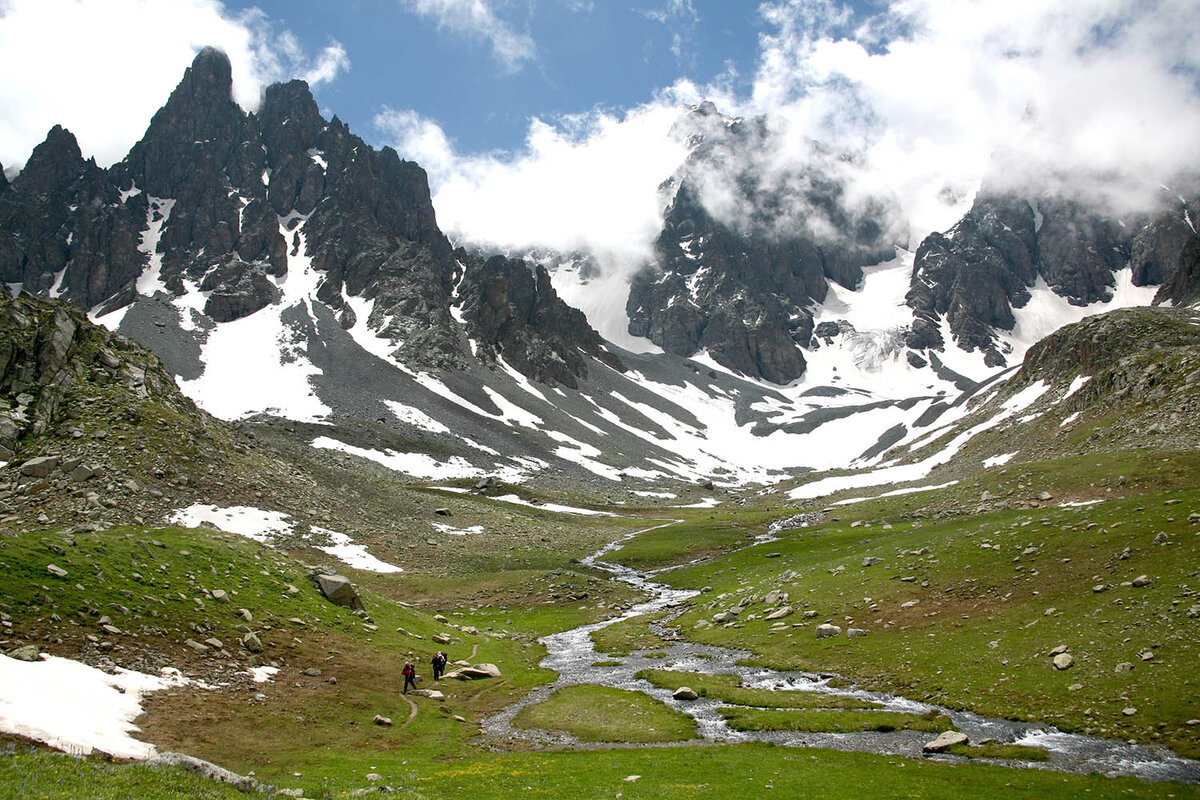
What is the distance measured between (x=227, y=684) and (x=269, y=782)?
9200mm

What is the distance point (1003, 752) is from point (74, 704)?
29.7 metres

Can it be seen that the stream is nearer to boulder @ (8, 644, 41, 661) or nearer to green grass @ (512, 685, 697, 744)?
green grass @ (512, 685, 697, 744)

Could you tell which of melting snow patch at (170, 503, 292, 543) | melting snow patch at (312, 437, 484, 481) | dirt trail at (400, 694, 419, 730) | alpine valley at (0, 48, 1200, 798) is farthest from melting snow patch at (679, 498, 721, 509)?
dirt trail at (400, 694, 419, 730)

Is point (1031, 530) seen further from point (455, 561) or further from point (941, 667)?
point (455, 561)

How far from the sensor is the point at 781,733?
27.2m

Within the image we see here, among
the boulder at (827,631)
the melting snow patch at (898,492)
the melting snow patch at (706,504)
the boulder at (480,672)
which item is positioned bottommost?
the boulder at (827,631)

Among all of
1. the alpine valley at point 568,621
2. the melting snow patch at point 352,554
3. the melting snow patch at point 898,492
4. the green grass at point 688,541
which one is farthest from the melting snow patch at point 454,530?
the melting snow patch at point 898,492

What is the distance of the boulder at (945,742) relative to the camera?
2355 centimetres

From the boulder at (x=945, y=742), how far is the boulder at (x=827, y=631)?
51.8 feet

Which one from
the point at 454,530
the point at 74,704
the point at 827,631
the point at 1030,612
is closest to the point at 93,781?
the point at 74,704

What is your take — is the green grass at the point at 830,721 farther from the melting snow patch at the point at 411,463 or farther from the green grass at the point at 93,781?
the melting snow patch at the point at 411,463

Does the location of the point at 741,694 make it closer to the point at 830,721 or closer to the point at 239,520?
the point at 830,721

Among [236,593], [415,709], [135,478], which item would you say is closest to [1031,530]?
[415,709]

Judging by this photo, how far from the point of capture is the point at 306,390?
172m
